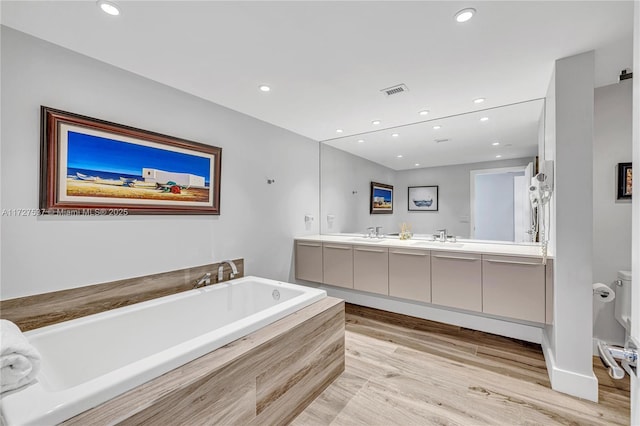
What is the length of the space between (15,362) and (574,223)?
3035 mm

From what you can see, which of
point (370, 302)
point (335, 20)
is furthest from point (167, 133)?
point (370, 302)

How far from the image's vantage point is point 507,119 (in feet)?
9.11

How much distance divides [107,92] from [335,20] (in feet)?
5.46

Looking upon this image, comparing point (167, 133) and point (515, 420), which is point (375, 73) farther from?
point (515, 420)

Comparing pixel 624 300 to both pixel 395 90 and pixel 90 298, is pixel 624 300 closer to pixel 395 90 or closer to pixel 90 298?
pixel 395 90

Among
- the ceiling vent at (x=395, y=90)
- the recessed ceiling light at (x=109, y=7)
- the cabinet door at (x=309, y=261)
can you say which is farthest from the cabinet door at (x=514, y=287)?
the recessed ceiling light at (x=109, y=7)

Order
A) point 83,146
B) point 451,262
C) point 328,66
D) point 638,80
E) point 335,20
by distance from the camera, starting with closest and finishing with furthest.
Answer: point 638,80
point 335,20
point 83,146
point 328,66
point 451,262

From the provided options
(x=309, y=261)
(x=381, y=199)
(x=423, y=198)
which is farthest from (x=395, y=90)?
(x=309, y=261)

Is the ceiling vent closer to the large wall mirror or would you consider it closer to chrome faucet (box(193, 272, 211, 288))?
the large wall mirror

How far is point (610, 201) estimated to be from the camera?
7.67 feet

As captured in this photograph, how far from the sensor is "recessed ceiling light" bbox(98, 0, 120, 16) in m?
1.42

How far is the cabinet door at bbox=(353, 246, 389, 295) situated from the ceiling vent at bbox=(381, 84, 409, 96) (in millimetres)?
1576

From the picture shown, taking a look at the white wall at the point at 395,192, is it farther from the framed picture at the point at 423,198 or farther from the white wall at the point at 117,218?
the white wall at the point at 117,218

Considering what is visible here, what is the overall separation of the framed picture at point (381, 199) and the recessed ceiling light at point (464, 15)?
6.83 ft
